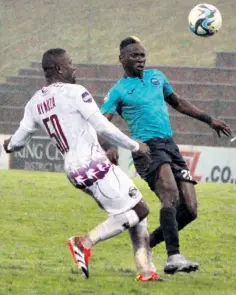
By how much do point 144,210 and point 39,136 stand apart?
86.2ft

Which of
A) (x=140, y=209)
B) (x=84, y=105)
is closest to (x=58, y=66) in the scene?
(x=84, y=105)

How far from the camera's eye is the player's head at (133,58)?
32.6 feet

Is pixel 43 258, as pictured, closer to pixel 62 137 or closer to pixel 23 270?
pixel 23 270

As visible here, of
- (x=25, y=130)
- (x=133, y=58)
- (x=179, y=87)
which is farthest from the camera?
(x=179, y=87)

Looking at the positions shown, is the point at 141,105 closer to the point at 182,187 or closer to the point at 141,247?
the point at 182,187

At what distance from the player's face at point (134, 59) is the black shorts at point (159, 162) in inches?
25.0

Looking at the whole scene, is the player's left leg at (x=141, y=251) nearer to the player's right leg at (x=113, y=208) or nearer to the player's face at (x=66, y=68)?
the player's right leg at (x=113, y=208)

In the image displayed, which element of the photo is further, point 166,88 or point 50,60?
point 166,88

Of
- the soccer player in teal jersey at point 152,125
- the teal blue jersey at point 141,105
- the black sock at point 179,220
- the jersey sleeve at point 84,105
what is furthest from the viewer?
the black sock at point 179,220

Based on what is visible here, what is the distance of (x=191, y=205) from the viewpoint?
32.7 feet

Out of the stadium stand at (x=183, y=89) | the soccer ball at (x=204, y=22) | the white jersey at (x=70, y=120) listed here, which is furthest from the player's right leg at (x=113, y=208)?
the stadium stand at (x=183, y=89)

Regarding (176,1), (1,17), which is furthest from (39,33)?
(176,1)

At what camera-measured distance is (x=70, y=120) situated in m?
8.72

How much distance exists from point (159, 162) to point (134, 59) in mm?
949
